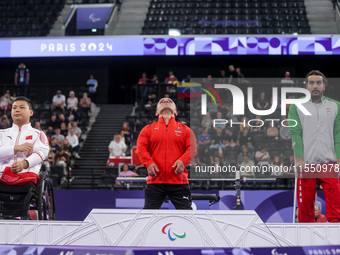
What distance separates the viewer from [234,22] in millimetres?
19516

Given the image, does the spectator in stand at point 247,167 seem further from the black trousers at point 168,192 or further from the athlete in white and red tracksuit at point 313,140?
the black trousers at point 168,192

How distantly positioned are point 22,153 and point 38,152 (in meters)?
0.17

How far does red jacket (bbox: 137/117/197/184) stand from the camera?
5.41 meters

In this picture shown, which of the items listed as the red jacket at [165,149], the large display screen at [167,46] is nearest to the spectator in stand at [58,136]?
the large display screen at [167,46]

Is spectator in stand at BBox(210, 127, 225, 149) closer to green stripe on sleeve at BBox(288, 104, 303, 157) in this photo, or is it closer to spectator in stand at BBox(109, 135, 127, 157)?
spectator in stand at BBox(109, 135, 127, 157)

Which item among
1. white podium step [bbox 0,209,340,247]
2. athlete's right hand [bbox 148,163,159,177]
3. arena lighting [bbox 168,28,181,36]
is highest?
arena lighting [bbox 168,28,181,36]

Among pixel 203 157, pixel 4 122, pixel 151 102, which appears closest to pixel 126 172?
pixel 203 157

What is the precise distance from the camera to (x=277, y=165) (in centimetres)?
1195

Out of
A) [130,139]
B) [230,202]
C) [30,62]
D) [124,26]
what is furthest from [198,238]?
[30,62]

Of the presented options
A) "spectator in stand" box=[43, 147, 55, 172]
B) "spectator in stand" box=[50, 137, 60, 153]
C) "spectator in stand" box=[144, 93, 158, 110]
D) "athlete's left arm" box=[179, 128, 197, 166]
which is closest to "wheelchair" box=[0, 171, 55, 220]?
"athlete's left arm" box=[179, 128, 197, 166]

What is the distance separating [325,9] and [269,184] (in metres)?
12.0

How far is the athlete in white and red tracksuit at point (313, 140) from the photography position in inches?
208

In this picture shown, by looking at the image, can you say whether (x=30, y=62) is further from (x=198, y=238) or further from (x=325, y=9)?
(x=198, y=238)

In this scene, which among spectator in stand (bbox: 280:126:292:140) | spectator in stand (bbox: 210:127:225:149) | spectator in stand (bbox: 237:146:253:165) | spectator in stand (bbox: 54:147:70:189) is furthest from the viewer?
spectator in stand (bbox: 280:126:292:140)
